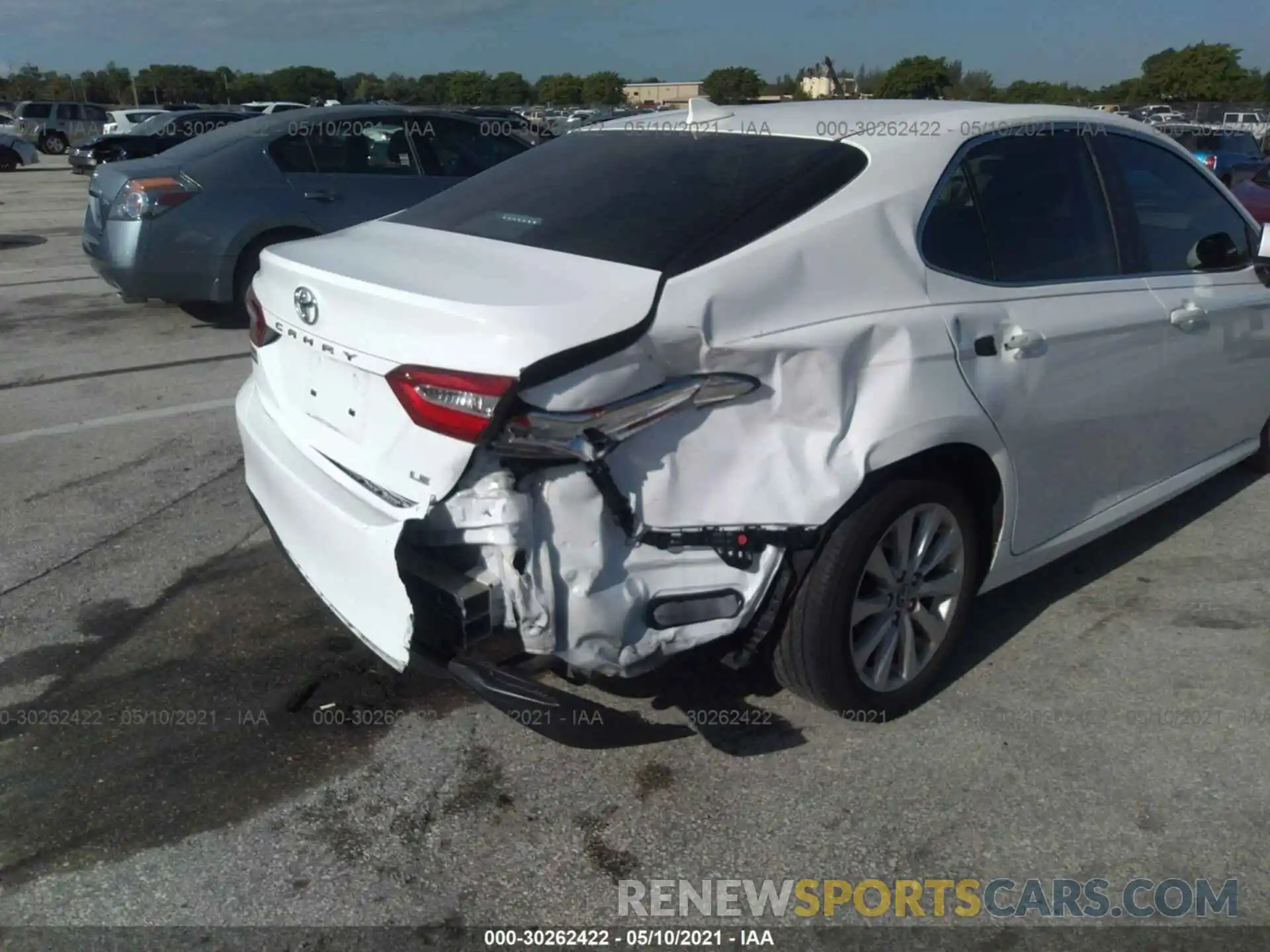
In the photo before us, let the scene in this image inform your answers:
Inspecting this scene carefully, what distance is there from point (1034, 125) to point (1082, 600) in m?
1.72

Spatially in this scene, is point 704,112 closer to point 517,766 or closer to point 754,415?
point 754,415

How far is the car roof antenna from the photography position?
3.68 m

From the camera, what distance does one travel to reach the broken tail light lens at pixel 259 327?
3303 mm

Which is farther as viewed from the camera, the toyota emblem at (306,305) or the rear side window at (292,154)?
the rear side window at (292,154)

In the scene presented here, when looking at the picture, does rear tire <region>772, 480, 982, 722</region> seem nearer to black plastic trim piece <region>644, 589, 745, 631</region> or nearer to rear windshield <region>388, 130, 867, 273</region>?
black plastic trim piece <region>644, 589, 745, 631</region>

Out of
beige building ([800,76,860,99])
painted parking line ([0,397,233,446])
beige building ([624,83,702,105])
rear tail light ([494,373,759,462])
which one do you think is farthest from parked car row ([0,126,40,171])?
rear tail light ([494,373,759,462])

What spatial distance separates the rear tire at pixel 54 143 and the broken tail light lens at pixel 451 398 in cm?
3997

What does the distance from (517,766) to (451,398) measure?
1.16m

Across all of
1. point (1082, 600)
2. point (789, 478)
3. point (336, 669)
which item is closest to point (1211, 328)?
point (1082, 600)

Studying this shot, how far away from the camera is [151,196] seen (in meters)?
7.68

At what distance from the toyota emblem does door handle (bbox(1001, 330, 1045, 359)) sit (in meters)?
1.94

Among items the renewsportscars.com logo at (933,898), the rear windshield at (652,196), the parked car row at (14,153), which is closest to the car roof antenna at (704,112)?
the rear windshield at (652,196)

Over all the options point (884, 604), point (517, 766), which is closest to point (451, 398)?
point (517, 766)

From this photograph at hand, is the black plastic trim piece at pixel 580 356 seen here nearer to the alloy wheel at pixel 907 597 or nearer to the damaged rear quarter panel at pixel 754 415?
the damaged rear quarter panel at pixel 754 415
